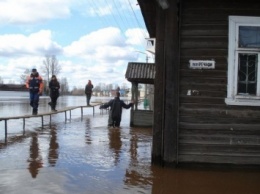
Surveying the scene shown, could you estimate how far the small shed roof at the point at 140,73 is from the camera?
16850 mm

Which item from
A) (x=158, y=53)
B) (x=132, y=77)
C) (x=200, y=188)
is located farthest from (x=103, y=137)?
(x=200, y=188)

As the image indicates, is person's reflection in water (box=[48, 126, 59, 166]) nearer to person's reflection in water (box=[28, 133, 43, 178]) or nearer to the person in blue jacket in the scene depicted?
person's reflection in water (box=[28, 133, 43, 178])

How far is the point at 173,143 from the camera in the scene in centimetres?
806

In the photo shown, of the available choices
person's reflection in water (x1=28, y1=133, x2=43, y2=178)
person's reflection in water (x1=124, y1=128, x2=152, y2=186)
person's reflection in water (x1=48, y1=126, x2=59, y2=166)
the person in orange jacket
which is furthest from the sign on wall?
the person in orange jacket

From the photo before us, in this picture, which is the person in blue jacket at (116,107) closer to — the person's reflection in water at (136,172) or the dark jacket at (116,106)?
the dark jacket at (116,106)

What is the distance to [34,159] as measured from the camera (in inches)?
351

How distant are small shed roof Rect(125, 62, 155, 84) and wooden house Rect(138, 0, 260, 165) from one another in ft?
28.3

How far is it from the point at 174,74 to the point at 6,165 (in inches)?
148

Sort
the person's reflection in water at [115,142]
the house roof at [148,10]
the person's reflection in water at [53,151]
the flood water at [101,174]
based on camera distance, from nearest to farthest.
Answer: the flood water at [101,174] < the person's reflection in water at [53,151] < the house roof at [148,10] < the person's reflection in water at [115,142]

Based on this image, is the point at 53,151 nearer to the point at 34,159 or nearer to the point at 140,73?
the point at 34,159

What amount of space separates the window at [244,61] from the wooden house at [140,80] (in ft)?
28.8

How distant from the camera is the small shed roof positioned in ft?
55.3

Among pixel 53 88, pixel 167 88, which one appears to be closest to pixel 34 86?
pixel 53 88

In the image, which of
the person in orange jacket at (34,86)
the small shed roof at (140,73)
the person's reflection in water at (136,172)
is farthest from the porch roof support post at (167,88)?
the person in orange jacket at (34,86)
